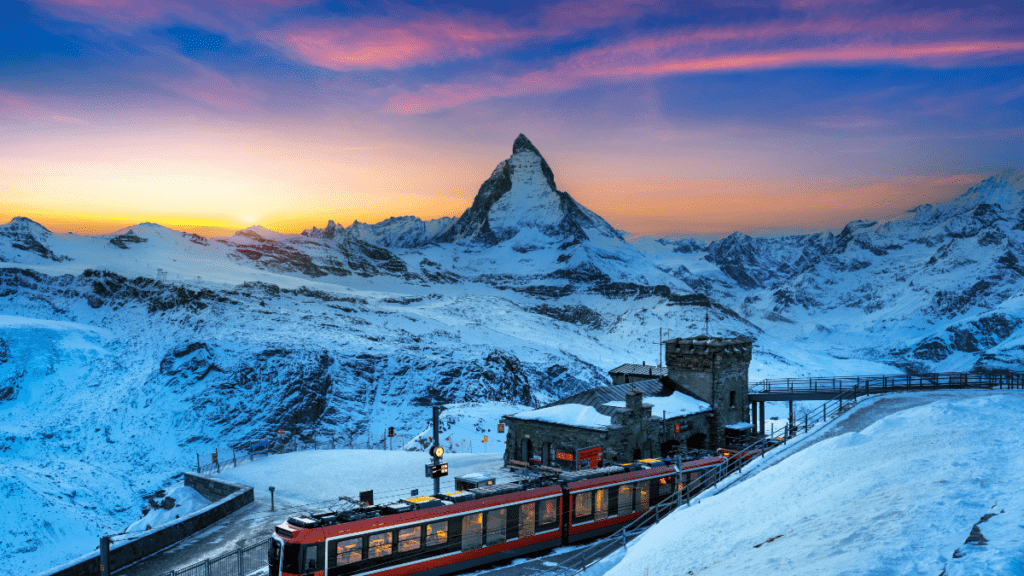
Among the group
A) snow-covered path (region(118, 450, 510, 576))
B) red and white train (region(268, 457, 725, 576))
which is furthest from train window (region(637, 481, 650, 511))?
snow-covered path (region(118, 450, 510, 576))

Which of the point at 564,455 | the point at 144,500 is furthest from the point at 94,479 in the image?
the point at 564,455

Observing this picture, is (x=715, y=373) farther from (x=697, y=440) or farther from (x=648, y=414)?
(x=648, y=414)

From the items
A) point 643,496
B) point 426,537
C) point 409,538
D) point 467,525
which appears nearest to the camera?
point 409,538

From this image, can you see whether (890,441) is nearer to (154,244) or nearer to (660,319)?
(660,319)

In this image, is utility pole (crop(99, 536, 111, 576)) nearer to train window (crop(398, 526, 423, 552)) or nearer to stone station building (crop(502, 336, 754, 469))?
train window (crop(398, 526, 423, 552))

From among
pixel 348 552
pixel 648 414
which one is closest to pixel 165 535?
pixel 348 552

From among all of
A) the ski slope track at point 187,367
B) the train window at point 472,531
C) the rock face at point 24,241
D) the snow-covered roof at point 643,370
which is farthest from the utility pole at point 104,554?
the rock face at point 24,241
